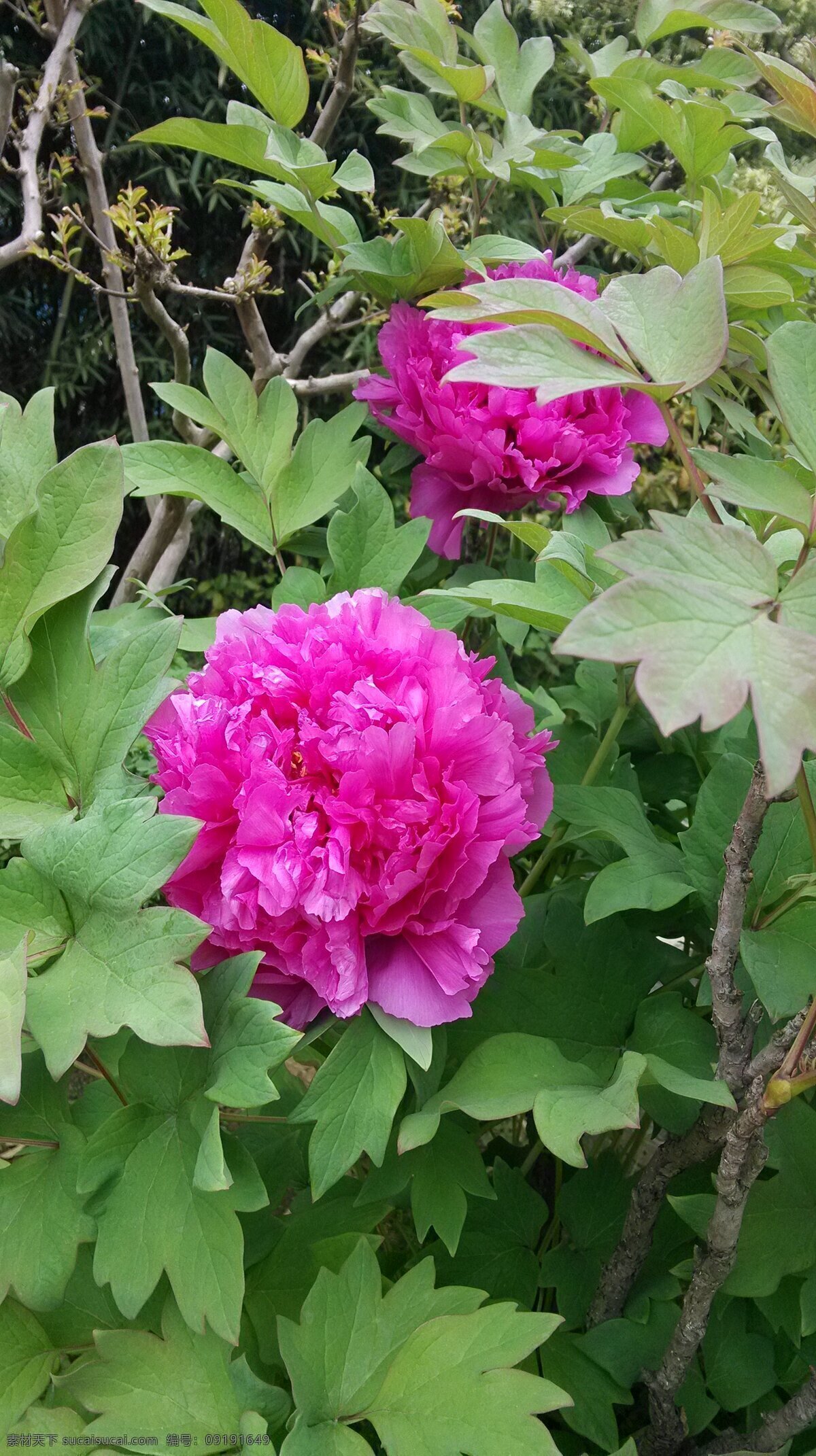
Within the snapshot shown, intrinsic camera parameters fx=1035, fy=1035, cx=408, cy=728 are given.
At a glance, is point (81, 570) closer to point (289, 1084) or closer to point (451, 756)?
point (451, 756)

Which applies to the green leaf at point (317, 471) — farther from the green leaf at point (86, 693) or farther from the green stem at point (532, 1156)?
the green stem at point (532, 1156)

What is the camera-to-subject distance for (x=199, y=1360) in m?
0.48

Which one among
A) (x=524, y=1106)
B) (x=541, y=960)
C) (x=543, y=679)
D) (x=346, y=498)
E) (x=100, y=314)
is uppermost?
(x=346, y=498)

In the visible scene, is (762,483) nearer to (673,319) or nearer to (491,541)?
(673,319)

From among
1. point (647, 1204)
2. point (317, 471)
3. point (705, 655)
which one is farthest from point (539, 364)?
point (647, 1204)

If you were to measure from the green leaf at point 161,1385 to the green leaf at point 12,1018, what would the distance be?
0.21m

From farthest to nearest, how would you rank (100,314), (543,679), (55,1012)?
(543,679) < (100,314) < (55,1012)

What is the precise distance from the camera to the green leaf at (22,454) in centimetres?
51

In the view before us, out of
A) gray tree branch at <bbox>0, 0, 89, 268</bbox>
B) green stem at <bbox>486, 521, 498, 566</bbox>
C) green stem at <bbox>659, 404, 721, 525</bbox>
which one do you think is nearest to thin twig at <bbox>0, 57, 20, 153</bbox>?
gray tree branch at <bbox>0, 0, 89, 268</bbox>

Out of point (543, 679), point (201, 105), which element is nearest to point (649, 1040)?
point (543, 679)

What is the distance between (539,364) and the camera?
0.37 m

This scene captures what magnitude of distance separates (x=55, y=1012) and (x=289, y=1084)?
304mm

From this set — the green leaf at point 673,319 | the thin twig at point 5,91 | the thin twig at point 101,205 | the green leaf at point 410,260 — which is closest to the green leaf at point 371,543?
the green leaf at point 410,260

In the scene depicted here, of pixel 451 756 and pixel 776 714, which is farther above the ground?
pixel 776 714
